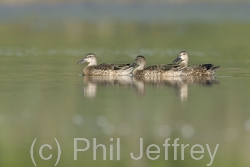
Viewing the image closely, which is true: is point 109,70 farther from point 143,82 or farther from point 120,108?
point 120,108

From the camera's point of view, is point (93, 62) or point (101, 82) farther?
point (93, 62)

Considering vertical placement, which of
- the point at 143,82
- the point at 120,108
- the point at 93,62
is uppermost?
the point at 93,62

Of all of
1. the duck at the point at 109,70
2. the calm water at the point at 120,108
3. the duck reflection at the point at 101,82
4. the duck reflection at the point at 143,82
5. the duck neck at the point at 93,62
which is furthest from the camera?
the duck neck at the point at 93,62

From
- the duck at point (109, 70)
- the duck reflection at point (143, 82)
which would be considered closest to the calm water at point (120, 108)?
the duck reflection at point (143, 82)

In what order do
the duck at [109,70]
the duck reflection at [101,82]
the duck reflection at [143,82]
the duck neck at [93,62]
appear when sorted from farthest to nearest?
the duck neck at [93,62], the duck at [109,70], the duck reflection at [143,82], the duck reflection at [101,82]

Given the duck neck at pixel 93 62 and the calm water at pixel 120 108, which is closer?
the calm water at pixel 120 108

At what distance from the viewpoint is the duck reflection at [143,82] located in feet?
46.7

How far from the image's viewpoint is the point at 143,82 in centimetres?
1538

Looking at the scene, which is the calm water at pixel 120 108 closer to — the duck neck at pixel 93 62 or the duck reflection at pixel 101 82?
the duck reflection at pixel 101 82

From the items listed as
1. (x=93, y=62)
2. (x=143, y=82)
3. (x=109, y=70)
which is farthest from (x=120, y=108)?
(x=93, y=62)

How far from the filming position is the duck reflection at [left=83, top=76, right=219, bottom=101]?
14.2 meters

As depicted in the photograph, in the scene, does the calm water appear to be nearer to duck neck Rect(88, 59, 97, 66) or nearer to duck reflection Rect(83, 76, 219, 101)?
duck reflection Rect(83, 76, 219, 101)

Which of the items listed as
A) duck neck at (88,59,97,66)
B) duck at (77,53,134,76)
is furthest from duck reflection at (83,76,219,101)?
duck neck at (88,59,97,66)

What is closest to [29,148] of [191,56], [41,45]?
[191,56]
